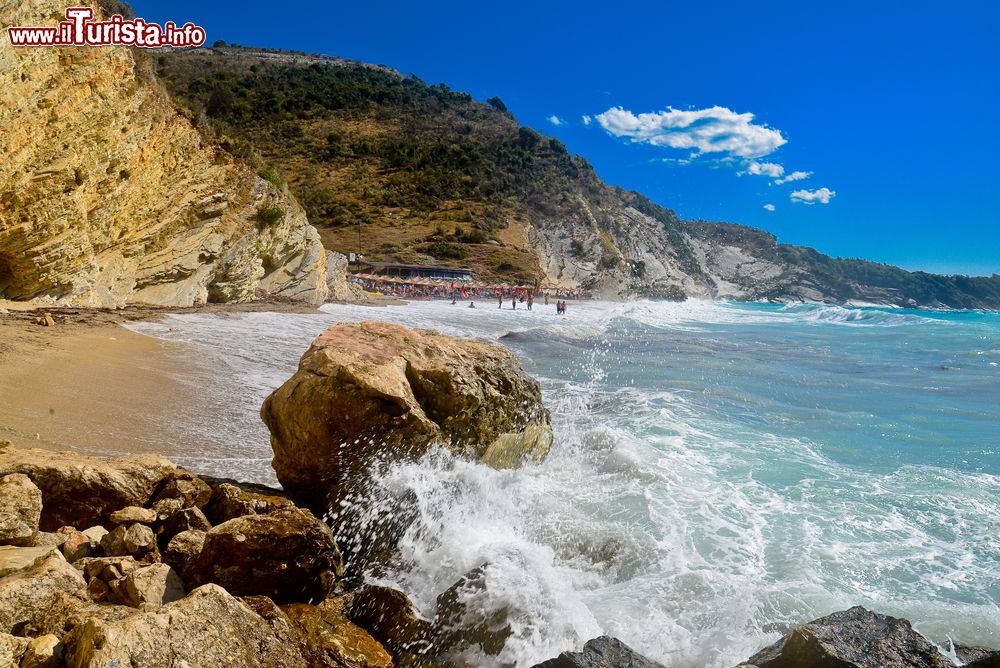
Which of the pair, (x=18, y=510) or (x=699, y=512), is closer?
(x=18, y=510)

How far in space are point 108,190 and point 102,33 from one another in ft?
11.8

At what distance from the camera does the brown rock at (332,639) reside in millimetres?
2733

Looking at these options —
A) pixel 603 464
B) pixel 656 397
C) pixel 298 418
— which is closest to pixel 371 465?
pixel 298 418

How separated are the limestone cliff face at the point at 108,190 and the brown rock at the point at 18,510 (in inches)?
430

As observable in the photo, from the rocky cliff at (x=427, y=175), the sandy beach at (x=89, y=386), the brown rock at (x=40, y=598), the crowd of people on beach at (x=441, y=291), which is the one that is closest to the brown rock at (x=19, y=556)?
the brown rock at (x=40, y=598)

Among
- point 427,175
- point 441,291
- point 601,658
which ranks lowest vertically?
point 601,658

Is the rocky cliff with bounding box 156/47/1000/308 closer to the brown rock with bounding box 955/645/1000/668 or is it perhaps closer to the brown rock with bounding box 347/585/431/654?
the brown rock with bounding box 347/585/431/654

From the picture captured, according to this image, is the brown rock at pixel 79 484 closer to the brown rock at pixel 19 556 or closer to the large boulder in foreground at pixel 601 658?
the brown rock at pixel 19 556

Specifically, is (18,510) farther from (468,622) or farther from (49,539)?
(468,622)

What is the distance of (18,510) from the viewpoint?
3.08m

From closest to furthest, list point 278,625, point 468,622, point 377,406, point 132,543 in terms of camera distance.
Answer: point 278,625 → point 132,543 → point 468,622 → point 377,406

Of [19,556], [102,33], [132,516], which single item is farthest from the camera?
[102,33]

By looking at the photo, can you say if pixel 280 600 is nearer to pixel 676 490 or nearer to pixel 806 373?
pixel 676 490

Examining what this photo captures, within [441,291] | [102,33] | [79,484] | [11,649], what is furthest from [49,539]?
[441,291]
